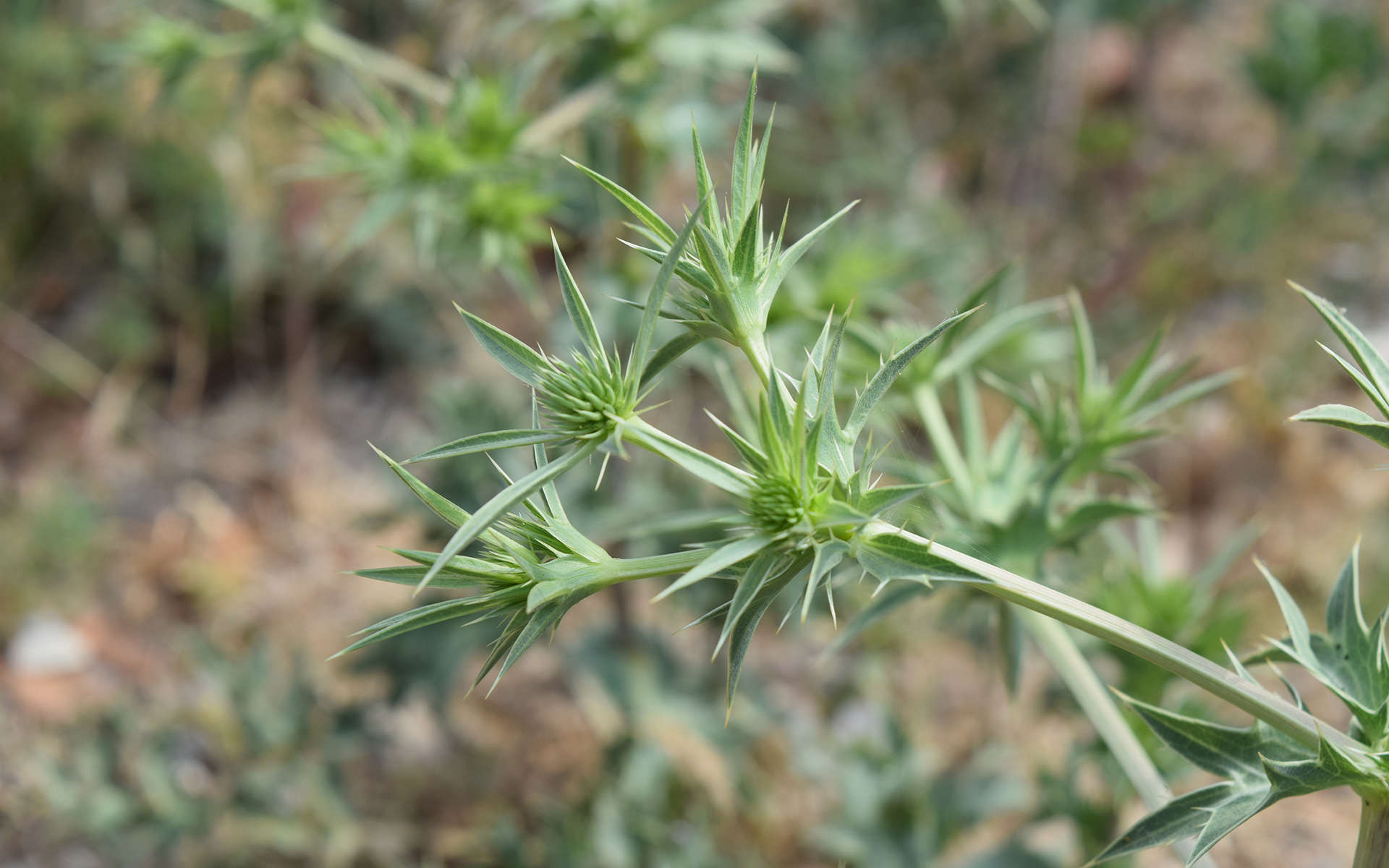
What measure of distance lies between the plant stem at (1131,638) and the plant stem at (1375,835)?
0.10 metres

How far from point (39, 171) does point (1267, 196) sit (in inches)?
144

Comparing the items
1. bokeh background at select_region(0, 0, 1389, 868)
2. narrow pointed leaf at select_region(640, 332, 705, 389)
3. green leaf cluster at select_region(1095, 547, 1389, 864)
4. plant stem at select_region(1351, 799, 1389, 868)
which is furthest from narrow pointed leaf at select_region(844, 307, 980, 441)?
bokeh background at select_region(0, 0, 1389, 868)

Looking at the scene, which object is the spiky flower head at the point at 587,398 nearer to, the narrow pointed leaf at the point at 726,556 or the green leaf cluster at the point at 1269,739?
the narrow pointed leaf at the point at 726,556

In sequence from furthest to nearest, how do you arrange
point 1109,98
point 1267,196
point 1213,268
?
1. point 1109,98
2. point 1213,268
3. point 1267,196

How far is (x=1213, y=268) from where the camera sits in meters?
3.02

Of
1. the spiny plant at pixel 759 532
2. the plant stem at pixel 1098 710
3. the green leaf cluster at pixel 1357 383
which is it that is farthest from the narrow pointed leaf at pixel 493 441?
the plant stem at pixel 1098 710

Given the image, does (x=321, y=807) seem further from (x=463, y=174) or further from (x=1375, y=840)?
A: (x=1375, y=840)

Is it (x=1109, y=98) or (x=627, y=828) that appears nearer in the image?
(x=627, y=828)

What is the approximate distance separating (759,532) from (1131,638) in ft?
0.86

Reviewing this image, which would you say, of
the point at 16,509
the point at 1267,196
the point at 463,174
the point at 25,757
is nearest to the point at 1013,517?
the point at 463,174

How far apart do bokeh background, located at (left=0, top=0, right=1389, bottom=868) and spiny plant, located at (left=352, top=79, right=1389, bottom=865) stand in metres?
0.64

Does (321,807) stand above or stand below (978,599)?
below

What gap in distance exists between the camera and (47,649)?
257 centimetres

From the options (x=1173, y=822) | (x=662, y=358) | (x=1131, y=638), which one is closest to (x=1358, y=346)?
(x=1131, y=638)
